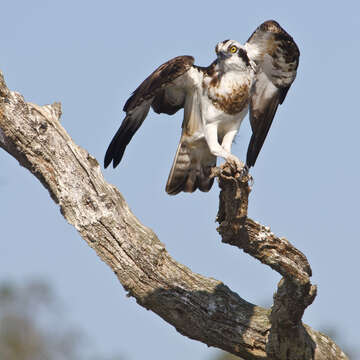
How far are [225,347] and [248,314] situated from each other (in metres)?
0.34

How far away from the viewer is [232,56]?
23.5ft

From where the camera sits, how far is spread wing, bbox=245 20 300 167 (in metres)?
7.37

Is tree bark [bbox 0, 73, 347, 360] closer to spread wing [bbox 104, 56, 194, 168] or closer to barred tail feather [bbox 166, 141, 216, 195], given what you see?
spread wing [bbox 104, 56, 194, 168]

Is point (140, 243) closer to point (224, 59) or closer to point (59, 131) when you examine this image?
point (59, 131)

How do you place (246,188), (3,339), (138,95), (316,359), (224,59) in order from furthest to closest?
(3,339) → (224,59) → (138,95) → (316,359) → (246,188)

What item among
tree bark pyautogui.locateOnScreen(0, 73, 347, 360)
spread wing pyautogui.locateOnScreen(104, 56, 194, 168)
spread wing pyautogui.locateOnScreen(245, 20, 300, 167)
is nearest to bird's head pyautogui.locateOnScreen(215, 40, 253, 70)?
spread wing pyautogui.locateOnScreen(245, 20, 300, 167)

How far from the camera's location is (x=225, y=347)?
614 cm

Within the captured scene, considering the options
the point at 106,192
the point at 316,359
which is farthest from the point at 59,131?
the point at 316,359

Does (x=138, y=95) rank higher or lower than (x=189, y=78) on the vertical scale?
lower

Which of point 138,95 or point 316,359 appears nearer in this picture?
point 316,359

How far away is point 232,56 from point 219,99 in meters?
0.45

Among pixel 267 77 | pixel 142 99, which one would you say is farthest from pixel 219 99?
pixel 142 99

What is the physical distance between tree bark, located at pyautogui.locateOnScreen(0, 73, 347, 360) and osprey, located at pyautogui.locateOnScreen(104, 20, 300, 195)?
2.42 ft

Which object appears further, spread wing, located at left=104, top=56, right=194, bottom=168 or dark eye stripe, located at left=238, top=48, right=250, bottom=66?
dark eye stripe, located at left=238, top=48, right=250, bottom=66
